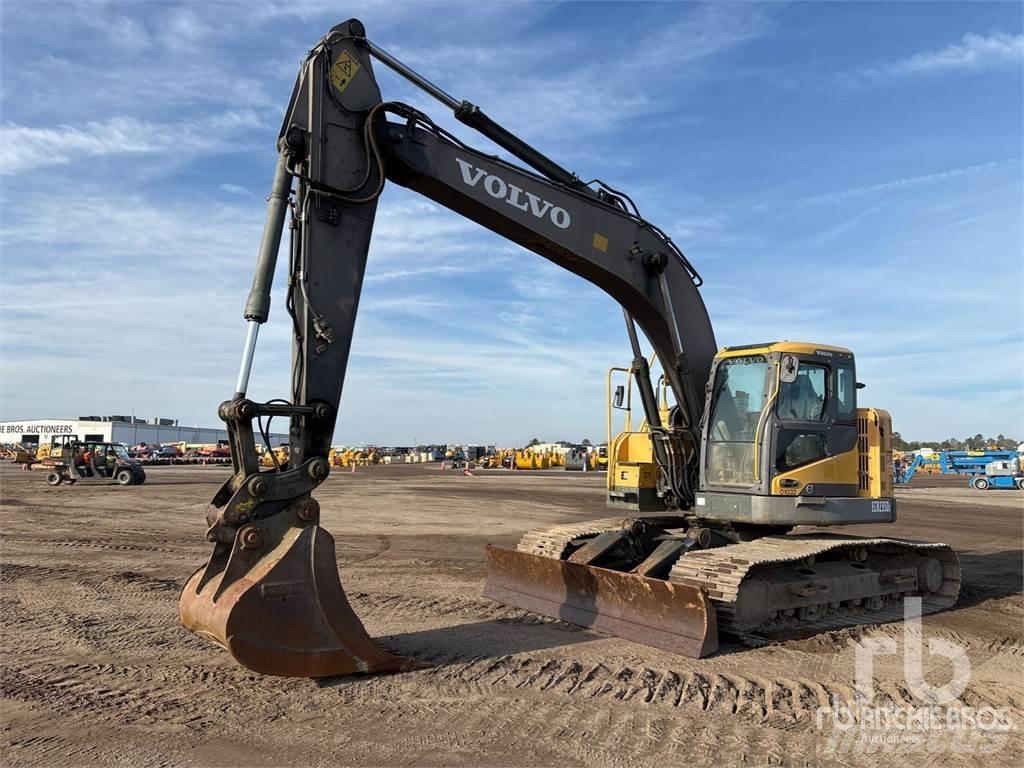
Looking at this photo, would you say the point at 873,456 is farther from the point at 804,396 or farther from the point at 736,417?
the point at 736,417

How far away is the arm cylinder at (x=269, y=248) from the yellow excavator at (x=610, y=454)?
17mm

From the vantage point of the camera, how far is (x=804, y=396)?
8.56 metres

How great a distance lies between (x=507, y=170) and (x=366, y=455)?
218ft

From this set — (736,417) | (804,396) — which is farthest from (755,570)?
(804,396)

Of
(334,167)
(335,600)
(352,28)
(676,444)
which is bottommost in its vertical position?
(335,600)

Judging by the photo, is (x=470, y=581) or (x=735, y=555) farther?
(x=470, y=581)

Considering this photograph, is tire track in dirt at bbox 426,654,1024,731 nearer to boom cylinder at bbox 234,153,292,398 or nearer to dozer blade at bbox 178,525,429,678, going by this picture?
dozer blade at bbox 178,525,429,678

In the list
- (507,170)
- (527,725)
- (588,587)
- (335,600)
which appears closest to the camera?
(527,725)

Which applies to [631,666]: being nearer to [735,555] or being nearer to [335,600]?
[735,555]

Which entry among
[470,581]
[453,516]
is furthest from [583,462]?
[470,581]

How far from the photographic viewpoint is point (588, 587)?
8211 millimetres

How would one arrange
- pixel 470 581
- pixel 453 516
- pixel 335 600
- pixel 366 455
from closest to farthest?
pixel 335 600 < pixel 470 581 < pixel 453 516 < pixel 366 455

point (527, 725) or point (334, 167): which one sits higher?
point (334, 167)

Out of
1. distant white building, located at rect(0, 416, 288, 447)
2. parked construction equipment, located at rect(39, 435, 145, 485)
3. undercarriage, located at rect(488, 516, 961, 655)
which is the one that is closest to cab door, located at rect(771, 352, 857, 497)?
undercarriage, located at rect(488, 516, 961, 655)
